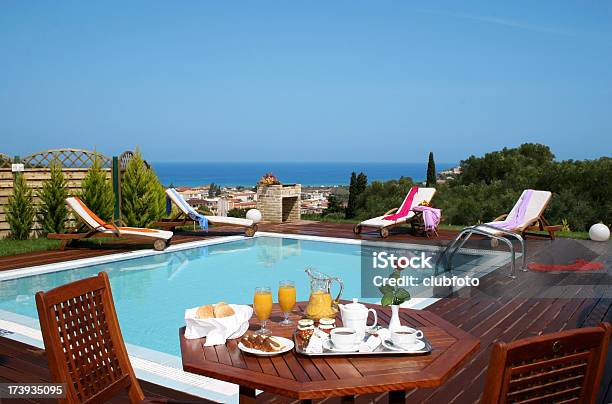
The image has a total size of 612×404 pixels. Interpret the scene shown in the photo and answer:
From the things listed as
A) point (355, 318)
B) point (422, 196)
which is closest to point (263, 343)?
point (355, 318)

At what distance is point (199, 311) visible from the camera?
2.34 m

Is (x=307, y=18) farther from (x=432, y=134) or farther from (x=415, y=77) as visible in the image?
(x=432, y=134)

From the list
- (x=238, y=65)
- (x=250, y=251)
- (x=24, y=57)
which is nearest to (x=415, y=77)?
(x=238, y=65)

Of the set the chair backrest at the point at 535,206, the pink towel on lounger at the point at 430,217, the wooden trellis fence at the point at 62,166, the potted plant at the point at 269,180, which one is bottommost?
the pink towel on lounger at the point at 430,217

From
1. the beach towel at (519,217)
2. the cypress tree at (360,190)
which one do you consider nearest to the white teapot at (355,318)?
the beach towel at (519,217)

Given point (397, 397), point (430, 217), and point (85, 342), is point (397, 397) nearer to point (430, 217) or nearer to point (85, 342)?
point (85, 342)

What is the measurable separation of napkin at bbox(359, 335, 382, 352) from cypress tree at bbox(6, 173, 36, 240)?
9299 millimetres

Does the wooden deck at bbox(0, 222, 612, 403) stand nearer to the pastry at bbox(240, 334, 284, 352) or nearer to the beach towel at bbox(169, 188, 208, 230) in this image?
the pastry at bbox(240, 334, 284, 352)

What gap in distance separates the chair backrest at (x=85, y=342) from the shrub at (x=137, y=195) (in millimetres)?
8900

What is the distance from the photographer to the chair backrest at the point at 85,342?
2031 millimetres

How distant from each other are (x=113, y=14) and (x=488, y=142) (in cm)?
6889

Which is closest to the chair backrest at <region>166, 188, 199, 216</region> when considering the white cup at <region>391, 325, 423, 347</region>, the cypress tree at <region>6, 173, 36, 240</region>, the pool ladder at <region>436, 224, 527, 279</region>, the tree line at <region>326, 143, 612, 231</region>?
the cypress tree at <region>6, 173, 36, 240</region>

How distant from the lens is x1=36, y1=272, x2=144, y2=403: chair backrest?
6.66ft

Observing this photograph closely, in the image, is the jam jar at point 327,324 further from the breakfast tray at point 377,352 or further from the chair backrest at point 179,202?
the chair backrest at point 179,202
